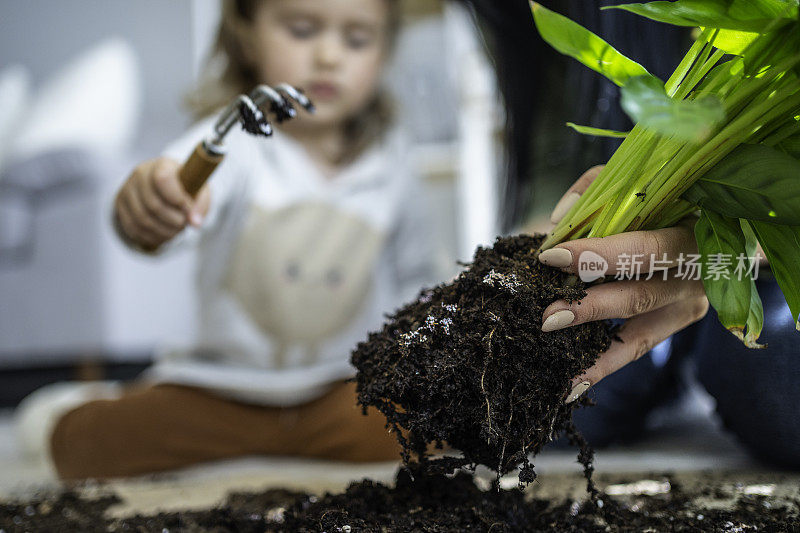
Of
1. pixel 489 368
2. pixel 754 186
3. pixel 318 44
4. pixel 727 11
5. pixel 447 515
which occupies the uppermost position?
pixel 318 44

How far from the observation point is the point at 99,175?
210cm

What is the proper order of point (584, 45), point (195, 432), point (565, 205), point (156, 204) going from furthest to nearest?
point (195, 432), point (156, 204), point (565, 205), point (584, 45)

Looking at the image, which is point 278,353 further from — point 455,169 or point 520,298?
point 455,169

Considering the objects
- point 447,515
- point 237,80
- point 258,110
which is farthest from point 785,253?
point 237,80

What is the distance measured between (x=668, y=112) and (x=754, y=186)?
0.14 metres

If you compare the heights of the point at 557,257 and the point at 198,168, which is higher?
the point at 198,168

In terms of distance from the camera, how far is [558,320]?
44 cm

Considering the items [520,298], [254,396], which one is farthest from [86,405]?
[520,298]

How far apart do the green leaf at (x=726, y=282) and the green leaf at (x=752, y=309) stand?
0.04 feet

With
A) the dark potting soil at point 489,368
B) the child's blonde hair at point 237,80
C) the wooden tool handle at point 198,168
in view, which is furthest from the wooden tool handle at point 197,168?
the child's blonde hair at point 237,80

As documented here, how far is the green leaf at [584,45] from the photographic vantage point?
42 centimetres

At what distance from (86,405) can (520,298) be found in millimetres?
899

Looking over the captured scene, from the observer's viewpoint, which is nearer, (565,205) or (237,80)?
(565,205)

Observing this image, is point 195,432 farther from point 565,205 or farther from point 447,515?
point 565,205
